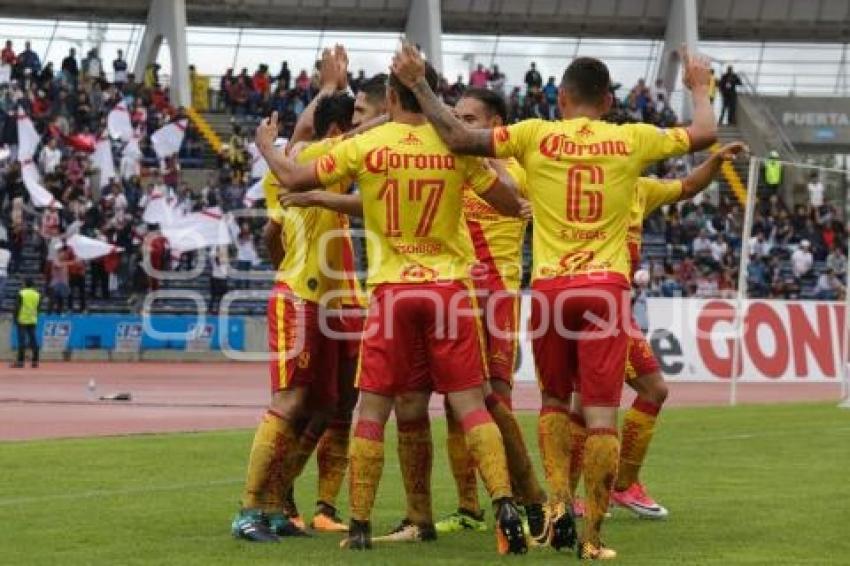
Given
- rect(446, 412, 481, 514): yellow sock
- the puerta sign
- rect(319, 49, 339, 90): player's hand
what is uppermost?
the puerta sign

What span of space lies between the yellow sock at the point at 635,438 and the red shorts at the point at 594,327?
2.21 metres

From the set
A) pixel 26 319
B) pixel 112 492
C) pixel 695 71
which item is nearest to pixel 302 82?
pixel 26 319

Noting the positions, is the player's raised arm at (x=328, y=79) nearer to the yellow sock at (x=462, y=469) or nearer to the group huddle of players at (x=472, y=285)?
the group huddle of players at (x=472, y=285)

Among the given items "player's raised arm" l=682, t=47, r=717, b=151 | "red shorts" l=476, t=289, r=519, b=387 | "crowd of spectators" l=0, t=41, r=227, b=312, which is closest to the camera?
"player's raised arm" l=682, t=47, r=717, b=151

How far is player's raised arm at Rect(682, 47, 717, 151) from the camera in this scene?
9594 mm

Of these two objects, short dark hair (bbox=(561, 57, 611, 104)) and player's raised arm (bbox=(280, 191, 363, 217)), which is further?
player's raised arm (bbox=(280, 191, 363, 217))

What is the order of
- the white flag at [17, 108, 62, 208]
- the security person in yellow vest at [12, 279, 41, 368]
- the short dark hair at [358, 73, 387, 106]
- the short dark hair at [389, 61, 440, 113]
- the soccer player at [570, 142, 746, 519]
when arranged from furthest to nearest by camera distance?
the white flag at [17, 108, 62, 208] → the security person in yellow vest at [12, 279, 41, 368] → the soccer player at [570, 142, 746, 519] → the short dark hair at [358, 73, 387, 106] → the short dark hair at [389, 61, 440, 113]

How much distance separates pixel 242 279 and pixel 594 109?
32794 millimetres

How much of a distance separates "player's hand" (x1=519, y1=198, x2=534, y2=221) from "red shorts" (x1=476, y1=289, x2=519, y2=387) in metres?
0.84

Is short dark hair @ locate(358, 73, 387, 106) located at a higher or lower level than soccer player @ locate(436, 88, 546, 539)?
higher

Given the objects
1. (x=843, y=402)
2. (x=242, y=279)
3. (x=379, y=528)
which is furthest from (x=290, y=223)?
(x=242, y=279)

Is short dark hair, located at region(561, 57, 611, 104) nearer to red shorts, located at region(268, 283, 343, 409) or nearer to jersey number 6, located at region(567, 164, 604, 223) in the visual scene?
jersey number 6, located at region(567, 164, 604, 223)

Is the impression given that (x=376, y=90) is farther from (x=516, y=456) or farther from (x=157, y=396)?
(x=157, y=396)

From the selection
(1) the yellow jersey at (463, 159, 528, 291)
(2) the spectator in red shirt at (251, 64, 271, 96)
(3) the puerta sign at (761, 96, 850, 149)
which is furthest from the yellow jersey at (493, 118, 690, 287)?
(3) the puerta sign at (761, 96, 850, 149)
